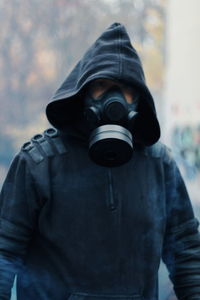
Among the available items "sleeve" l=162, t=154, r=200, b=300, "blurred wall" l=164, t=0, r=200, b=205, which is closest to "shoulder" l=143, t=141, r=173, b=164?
"sleeve" l=162, t=154, r=200, b=300

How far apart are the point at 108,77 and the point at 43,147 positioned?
32 cm

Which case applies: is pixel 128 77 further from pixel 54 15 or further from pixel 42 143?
pixel 54 15

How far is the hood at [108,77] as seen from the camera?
1574 mm

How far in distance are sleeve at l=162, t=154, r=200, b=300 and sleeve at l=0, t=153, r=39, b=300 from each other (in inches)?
19.2

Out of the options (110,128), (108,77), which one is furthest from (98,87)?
(110,128)

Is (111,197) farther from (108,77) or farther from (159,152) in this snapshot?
(108,77)

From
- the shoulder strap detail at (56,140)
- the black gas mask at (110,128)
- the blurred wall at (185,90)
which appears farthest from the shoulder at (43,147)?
the blurred wall at (185,90)

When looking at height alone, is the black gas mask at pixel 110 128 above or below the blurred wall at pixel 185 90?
below

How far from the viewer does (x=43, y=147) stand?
5.18ft

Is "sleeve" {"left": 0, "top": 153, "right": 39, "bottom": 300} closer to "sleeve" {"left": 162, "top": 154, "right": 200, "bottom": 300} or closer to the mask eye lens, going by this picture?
the mask eye lens

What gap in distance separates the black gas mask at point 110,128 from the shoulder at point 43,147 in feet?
0.44

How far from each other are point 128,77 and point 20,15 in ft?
42.9

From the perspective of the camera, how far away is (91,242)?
153cm

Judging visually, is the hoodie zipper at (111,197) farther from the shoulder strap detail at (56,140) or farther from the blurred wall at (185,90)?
the blurred wall at (185,90)
